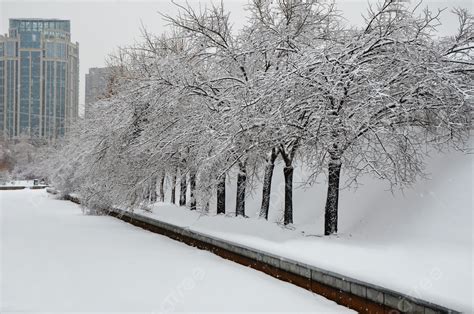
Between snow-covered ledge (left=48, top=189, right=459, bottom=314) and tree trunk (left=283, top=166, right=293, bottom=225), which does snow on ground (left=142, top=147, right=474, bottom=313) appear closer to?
snow-covered ledge (left=48, top=189, right=459, bottom=314)

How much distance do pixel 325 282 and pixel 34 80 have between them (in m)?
123

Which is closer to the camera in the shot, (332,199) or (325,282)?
(325,282)

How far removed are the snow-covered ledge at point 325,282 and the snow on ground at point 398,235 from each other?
0.45ft

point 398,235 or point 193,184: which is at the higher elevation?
point 193,184

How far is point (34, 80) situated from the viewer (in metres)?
119

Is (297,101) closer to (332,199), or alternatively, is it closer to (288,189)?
(332,199)

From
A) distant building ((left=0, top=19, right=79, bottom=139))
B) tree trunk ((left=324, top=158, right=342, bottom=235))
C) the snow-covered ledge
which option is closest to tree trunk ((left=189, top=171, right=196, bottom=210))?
the snow-covered ledge

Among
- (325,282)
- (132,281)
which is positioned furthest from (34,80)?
(325,282)

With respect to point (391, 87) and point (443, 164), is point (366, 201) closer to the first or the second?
point (443, 164)

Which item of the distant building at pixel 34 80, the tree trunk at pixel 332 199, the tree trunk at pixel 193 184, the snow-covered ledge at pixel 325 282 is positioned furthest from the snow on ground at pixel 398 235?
the distant building at pixel 34 80

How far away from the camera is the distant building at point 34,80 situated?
11806 centimetres

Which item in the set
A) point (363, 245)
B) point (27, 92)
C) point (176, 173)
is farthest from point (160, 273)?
point (27, 92)

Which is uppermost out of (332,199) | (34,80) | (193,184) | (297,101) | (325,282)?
(34,80)

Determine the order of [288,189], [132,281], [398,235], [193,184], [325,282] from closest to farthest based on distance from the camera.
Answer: [325,282], [132,281], [398,235], [288,189], [193,184]
